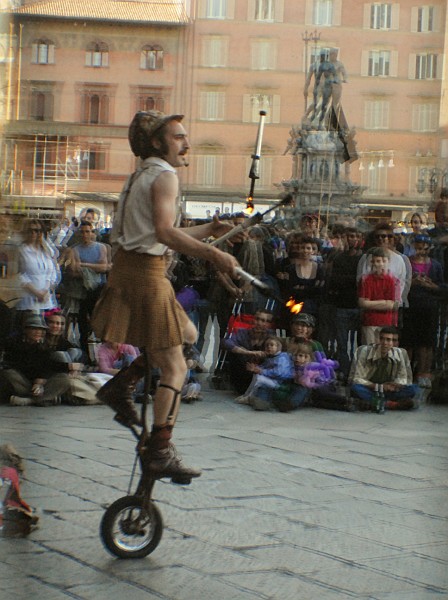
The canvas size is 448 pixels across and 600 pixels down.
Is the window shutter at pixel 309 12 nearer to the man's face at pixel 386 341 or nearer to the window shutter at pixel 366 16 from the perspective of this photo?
the window shutter at pixel 366 16

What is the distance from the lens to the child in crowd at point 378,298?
5.82 meters

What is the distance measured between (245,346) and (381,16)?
4695 millimetres

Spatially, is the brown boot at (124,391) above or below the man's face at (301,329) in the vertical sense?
above

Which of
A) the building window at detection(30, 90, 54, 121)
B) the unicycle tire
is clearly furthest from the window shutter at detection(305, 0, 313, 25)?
the unicycle tire

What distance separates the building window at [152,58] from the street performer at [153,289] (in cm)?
77

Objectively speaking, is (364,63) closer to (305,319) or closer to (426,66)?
(426,66)

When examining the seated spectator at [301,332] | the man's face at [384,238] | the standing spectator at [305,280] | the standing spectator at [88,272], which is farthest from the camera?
the standing spectator at [305,280]

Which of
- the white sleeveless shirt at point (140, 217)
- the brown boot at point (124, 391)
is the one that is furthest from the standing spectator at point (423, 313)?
the white sleeveless shirt at point (140, 217)

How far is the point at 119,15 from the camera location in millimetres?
1533

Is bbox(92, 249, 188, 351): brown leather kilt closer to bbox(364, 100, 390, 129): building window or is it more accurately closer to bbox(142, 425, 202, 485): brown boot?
bbox(142, 425, 202, 485): brown boot

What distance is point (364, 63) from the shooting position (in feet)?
4.60

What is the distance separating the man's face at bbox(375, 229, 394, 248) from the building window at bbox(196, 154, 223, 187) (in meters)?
2.53

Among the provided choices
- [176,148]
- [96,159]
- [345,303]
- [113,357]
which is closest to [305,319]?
[345,303]

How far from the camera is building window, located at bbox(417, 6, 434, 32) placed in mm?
1275
